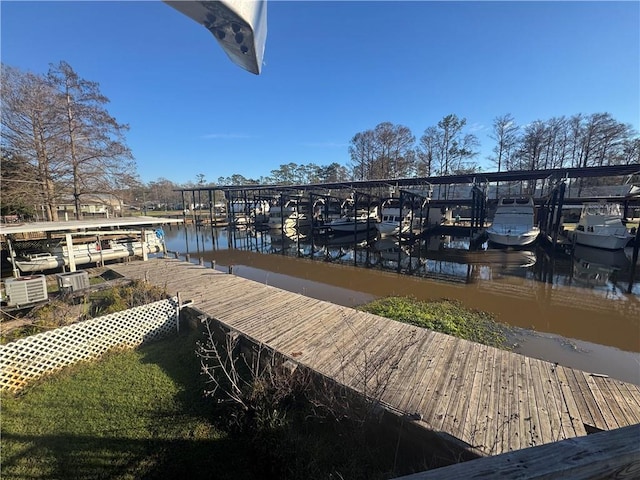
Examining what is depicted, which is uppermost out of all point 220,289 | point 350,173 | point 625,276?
point 350,173

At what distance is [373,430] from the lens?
346cm

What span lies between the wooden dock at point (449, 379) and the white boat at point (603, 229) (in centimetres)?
1900

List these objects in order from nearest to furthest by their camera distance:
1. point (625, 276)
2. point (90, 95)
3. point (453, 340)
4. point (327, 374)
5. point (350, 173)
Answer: point (327, 374), point (453, 340), point (625, 276), point (90, 95), point (350, 173)

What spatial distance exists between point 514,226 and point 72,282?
23.8 m

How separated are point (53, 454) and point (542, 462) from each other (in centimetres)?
494

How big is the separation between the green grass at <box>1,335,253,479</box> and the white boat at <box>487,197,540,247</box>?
2013cm

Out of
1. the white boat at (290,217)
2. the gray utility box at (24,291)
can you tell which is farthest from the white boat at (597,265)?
the white boat at (290,217)

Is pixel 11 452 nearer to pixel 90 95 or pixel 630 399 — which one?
pixel 630 399

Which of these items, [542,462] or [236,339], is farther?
[236,339]

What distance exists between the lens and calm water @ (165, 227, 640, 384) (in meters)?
6.85

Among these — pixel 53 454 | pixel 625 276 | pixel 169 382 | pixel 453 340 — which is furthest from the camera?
pixel 625 276

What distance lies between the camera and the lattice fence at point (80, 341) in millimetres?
4652

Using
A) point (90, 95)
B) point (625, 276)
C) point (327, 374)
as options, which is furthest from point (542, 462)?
point (90, 95)

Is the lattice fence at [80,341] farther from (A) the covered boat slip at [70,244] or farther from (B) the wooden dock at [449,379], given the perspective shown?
(A) the covered boat slip at [70,244]
